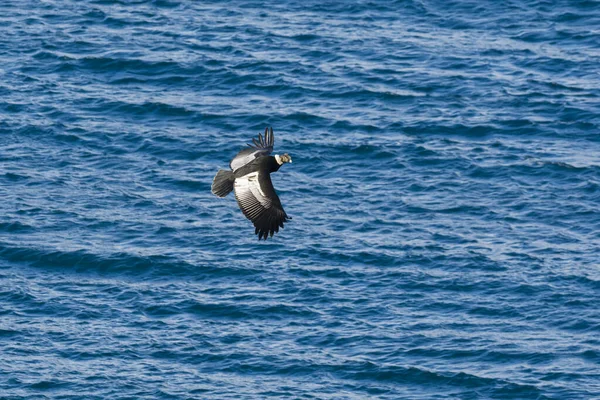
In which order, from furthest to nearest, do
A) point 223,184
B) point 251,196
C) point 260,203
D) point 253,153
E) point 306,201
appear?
1. point 306,201
2. point 253,153
3. point 223,184
4. point 251,196
5. point 260,203

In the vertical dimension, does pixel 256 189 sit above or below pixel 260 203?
above

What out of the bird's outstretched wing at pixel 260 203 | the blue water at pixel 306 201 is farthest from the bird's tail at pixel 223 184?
the blue water at pixel 306 201

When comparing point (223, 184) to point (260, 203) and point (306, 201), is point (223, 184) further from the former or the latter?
point (306, 201)

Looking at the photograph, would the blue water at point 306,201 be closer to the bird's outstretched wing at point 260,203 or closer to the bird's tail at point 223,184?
the bird's tail at point 223,184

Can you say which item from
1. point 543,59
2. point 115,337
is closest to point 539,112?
point 543,59

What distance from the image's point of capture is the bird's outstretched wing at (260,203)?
4630cm

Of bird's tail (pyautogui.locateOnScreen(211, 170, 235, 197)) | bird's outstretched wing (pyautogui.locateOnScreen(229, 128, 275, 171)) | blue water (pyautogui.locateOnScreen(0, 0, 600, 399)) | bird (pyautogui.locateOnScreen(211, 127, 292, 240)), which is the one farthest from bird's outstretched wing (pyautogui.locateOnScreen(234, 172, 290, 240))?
blue water (pyautogui.locateOnScreen(0, 0, 600, 399))

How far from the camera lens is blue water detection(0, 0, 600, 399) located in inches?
2660

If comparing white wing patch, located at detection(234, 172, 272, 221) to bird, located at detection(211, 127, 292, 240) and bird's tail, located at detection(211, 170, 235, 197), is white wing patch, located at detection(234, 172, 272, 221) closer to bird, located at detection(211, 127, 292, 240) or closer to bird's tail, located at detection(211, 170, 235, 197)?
bird, located at detection(211, 127, 292, 240)

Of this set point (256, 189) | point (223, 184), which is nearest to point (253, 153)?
point (223, 184)

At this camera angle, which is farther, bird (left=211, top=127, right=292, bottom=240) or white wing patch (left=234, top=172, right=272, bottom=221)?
white wing patch (left=234, top=172, right=272, bottom=221)

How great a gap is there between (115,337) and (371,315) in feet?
37.8

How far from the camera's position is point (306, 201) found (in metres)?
77.0

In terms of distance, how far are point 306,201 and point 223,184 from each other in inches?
1168
